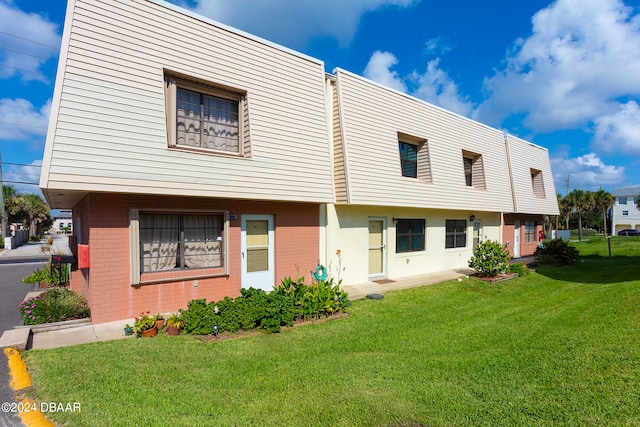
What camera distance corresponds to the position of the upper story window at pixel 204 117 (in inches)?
269

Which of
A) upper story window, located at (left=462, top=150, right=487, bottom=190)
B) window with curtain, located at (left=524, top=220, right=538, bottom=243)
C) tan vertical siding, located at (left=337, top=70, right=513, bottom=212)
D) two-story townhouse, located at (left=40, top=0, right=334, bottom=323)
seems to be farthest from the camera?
window with curtain, located at (left=524, top=220, right=538, bottom=243)

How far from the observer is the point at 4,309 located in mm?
8062

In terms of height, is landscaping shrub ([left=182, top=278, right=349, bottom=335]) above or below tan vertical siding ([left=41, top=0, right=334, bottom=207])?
below

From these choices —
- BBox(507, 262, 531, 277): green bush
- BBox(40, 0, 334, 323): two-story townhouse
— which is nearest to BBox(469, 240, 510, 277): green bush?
BBox(507, 262, 531, 277): green bush

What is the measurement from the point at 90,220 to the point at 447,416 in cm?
660

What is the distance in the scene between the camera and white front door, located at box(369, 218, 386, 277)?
11231 mm

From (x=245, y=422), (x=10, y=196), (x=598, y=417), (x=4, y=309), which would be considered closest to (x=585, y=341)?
(x=598, y=417)

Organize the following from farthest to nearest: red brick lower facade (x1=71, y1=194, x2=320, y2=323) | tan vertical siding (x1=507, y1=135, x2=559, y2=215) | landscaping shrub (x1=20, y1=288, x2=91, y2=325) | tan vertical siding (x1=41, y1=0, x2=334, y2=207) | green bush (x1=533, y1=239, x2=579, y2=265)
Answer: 1. tan vertical siding (x1=507, y1=135, x2=559, y2=215)
2. green bush (x1=533, y1=239, x2=579, y2=265)
3. landscaping shrub (x1=20, y1=288, x2=91, y2=325)
4. red brick lower facade (x1=71, y1=194, x2=320, y2=323)
5. tan vertical siding (x1=41, y1=0, x2=334, y2=207)

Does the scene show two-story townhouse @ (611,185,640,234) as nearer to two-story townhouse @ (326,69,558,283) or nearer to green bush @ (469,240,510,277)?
two-story townhouse @ (326,69,558,283)

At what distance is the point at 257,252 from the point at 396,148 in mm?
5837

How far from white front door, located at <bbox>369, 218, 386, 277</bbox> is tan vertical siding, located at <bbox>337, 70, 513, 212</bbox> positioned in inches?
45.0

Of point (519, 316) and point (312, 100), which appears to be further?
point (312, 100)

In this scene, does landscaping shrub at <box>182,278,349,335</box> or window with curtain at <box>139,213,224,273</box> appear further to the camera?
window with curtain at <box>139,213,224,273</box>

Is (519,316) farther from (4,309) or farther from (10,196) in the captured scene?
(10,196)
